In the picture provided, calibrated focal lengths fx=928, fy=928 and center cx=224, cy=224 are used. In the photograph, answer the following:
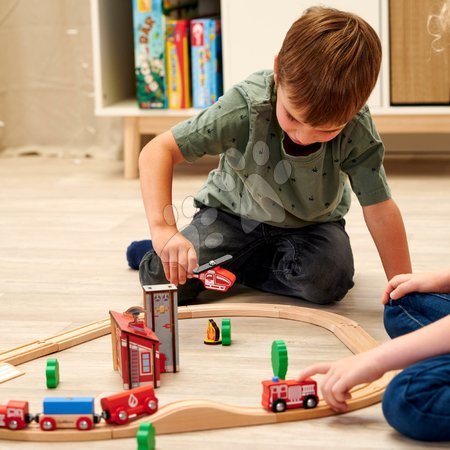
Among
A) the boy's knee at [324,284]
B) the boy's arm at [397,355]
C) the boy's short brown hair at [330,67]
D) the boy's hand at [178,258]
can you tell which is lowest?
the boy's knee at [324,284]

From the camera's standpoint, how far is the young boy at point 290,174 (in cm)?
111

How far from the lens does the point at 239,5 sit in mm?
2125

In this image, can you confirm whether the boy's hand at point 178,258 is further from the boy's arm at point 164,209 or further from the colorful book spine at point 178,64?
the colorful book spine at point 178,64

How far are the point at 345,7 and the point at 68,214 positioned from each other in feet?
2.52

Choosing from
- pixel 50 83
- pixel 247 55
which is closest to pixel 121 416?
pixel 247 55

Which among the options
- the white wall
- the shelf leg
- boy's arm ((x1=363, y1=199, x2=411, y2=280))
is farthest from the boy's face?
the white wall

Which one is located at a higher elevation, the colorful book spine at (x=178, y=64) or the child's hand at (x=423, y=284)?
the colorful book spine at (x=178, y=64)

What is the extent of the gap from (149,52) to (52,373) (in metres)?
1.28

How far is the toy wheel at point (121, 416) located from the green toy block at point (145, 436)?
50mm

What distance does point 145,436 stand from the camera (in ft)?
2.79

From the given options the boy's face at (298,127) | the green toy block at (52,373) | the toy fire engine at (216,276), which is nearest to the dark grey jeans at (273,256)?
the toy fire engine at (216,276)

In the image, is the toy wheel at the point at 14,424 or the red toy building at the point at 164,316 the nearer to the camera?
the toy wheel at the point at 14,424

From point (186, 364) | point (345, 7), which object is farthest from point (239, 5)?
point (186, 364)

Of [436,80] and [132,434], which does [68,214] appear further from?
[132,434]
